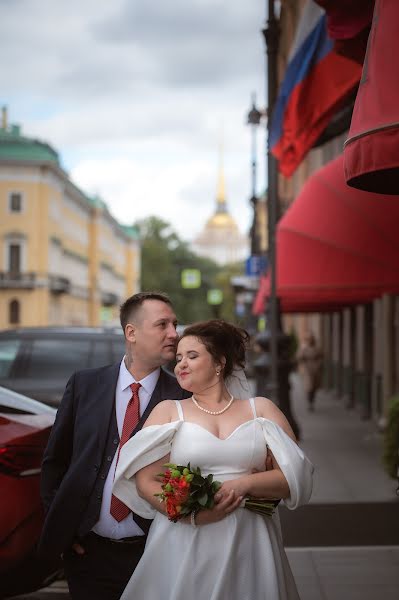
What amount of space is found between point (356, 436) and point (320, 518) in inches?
347

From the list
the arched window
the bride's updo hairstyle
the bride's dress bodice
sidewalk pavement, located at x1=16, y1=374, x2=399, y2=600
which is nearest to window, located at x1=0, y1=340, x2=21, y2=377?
sidewalk pavement, located at x1=16, y1=374, x2=399, y2=600

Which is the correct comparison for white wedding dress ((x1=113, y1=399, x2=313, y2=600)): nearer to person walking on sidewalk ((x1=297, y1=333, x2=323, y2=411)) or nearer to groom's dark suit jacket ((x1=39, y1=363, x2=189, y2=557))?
groom's dark suit jacket ((x1=39, y1=363, x2=189, y2=557))

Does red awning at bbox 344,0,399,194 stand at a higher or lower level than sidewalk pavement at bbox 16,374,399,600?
higher

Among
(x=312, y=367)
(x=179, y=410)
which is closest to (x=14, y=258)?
(x=312, y=367)

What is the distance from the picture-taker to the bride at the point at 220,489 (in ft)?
13.1

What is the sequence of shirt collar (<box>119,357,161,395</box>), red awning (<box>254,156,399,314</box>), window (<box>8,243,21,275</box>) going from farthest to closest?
window (<box>8,243,21,275</box>), red awning (<box>254,156,399,314</box>), shirt collar (<box>119,357,161,395</box>)

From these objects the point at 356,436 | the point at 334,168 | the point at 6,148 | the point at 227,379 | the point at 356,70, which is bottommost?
the point at 356,436

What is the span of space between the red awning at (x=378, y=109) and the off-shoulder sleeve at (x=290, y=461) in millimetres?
1469

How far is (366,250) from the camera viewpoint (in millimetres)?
12680

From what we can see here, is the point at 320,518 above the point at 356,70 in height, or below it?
below

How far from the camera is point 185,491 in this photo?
153 inches

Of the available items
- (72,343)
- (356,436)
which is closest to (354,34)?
(72,343)

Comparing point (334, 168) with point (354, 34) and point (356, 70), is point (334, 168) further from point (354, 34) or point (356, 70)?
point (354, 34)

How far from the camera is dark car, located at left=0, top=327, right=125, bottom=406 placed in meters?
11.4
